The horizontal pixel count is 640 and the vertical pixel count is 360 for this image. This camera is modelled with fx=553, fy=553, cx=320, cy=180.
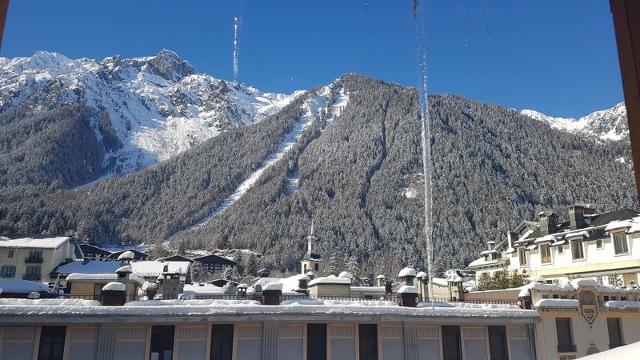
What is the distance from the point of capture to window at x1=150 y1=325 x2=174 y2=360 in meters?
22.0

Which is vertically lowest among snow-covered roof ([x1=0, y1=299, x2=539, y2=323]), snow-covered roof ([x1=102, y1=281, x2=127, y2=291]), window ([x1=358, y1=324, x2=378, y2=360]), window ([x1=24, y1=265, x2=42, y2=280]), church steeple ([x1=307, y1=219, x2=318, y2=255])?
window ([x1=358, y1=324, x2=378, y2=360])

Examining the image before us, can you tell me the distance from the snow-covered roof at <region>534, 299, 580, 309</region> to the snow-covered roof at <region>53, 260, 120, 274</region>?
47851mm

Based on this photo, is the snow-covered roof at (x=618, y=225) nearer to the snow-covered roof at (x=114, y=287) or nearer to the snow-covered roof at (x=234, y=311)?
the snow-covered roof at (x=234, y=311)

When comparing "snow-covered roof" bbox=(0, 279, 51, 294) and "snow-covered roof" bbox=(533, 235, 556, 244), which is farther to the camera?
"snow-covered roof" bbox=(533, 235, 556, 244)

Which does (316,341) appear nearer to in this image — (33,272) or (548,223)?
(548,223)

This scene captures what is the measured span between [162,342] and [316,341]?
20.8 feet

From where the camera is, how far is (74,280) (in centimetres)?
2916

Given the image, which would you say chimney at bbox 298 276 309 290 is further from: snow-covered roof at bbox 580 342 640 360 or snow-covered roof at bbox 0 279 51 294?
snow-covered roof at bbox 580 342 640 360

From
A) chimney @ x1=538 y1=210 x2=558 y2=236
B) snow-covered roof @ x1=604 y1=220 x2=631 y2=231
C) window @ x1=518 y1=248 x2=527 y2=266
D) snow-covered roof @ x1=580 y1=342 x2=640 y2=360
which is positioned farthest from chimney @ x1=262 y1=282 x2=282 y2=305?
chimney @ x1=538 y1=210 x2=558 y2=236

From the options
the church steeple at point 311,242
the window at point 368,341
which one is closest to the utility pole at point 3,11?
the window at point 368,341

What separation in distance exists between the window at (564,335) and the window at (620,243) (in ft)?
38.0

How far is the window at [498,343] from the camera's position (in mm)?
26109

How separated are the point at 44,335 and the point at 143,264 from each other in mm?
59600

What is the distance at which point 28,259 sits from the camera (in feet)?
230
